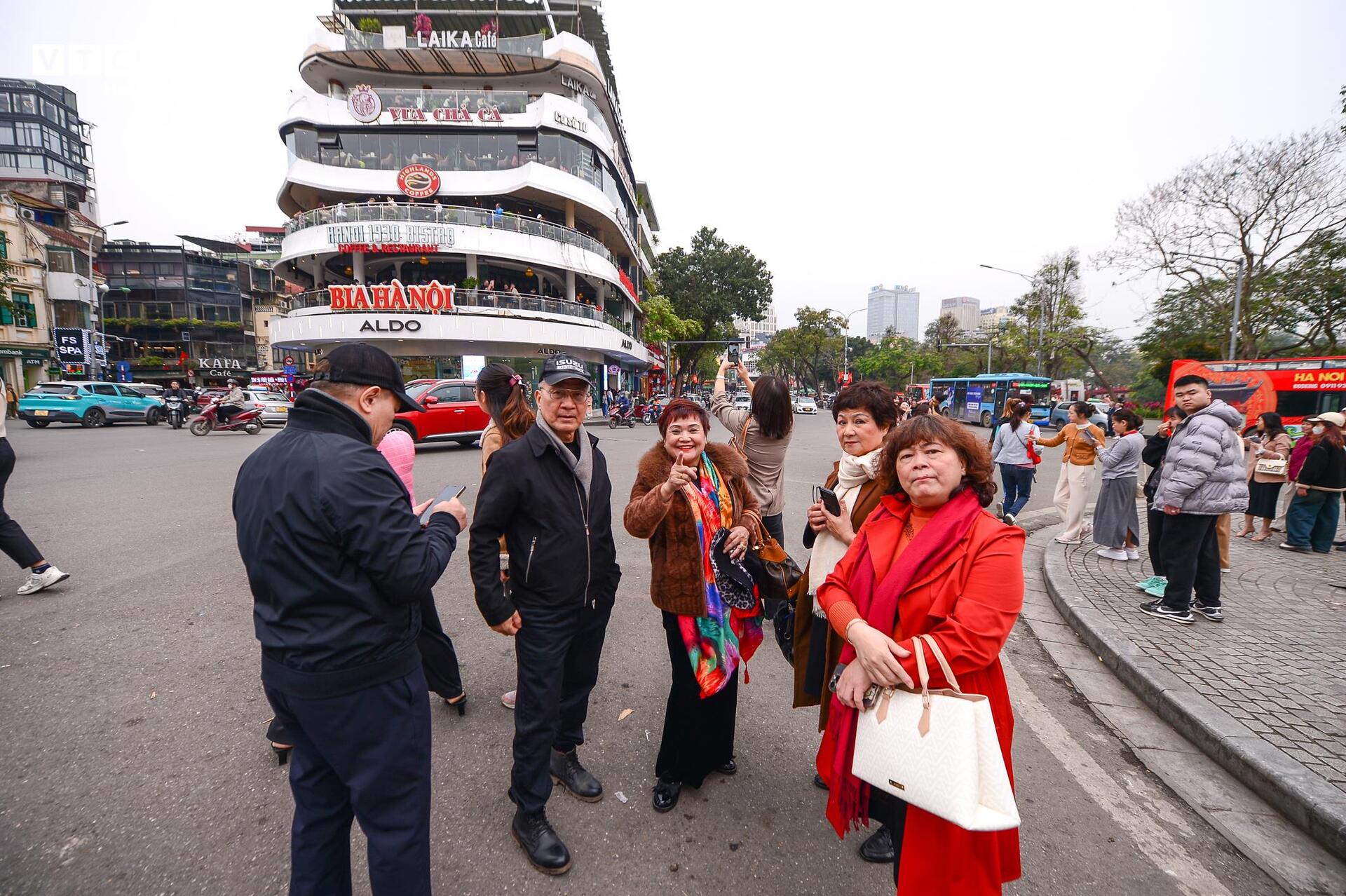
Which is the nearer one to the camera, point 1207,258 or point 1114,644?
point 1114,644

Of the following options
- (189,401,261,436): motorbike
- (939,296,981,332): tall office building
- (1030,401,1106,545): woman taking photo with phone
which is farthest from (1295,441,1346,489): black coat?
(939,296,981,332): tall office building

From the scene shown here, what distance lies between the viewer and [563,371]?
2.27 meters

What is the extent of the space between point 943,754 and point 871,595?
1.54 ft

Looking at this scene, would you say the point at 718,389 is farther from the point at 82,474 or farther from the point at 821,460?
the point at 82,474

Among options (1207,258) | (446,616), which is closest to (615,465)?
(446,616)

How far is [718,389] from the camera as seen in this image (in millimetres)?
4086

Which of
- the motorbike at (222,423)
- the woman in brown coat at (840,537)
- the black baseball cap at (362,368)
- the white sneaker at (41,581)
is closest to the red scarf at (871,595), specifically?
the woman in brown coat at (840,537)

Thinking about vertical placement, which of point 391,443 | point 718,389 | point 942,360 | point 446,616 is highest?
point 942,360

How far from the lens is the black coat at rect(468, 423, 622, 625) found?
2059mm

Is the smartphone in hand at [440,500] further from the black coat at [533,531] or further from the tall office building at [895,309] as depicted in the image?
the tall office building at [895,309]

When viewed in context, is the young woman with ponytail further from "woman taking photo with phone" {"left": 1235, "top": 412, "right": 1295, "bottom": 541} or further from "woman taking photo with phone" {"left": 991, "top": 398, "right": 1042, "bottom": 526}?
"woman taking photo with phone" {"left": 1235, "top": 412, "right": 1295, "bottom": 541}

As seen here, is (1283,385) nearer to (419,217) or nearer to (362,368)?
(362,368)

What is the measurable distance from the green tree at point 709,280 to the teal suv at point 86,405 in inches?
1188

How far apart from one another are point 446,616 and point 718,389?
2702 millimetres
